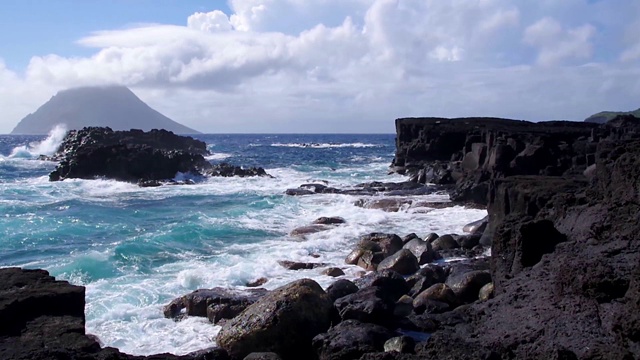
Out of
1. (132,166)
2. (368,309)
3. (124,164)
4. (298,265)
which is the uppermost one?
(124,164)

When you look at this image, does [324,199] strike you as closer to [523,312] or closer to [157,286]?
[157,286]

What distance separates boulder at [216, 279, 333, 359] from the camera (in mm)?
9164

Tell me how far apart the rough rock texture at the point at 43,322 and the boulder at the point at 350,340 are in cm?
151

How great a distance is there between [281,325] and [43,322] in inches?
138

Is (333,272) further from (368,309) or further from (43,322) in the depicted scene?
(43,322)

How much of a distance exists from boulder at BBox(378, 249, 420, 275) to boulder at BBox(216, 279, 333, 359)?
476 centimetres

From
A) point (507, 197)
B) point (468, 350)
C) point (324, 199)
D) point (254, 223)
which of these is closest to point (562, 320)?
point (468, 350)

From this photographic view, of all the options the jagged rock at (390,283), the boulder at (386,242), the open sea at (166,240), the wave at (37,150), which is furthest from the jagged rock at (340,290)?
the wave at (37,150)

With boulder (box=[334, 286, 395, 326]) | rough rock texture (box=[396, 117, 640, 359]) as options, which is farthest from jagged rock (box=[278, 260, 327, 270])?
rough rock texture (box=[396, 117, 640, 359])

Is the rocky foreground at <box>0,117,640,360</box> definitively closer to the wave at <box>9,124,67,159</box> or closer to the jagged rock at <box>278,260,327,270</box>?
the jagged rock at <box>278,260,327,270</box>

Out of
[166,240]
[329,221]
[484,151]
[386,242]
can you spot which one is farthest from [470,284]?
[484,151]

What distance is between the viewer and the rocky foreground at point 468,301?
6570mm

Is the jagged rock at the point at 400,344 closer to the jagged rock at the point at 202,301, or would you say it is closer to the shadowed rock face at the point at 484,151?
the jagged rock at the point at 202,301

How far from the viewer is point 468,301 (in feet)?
37.0
